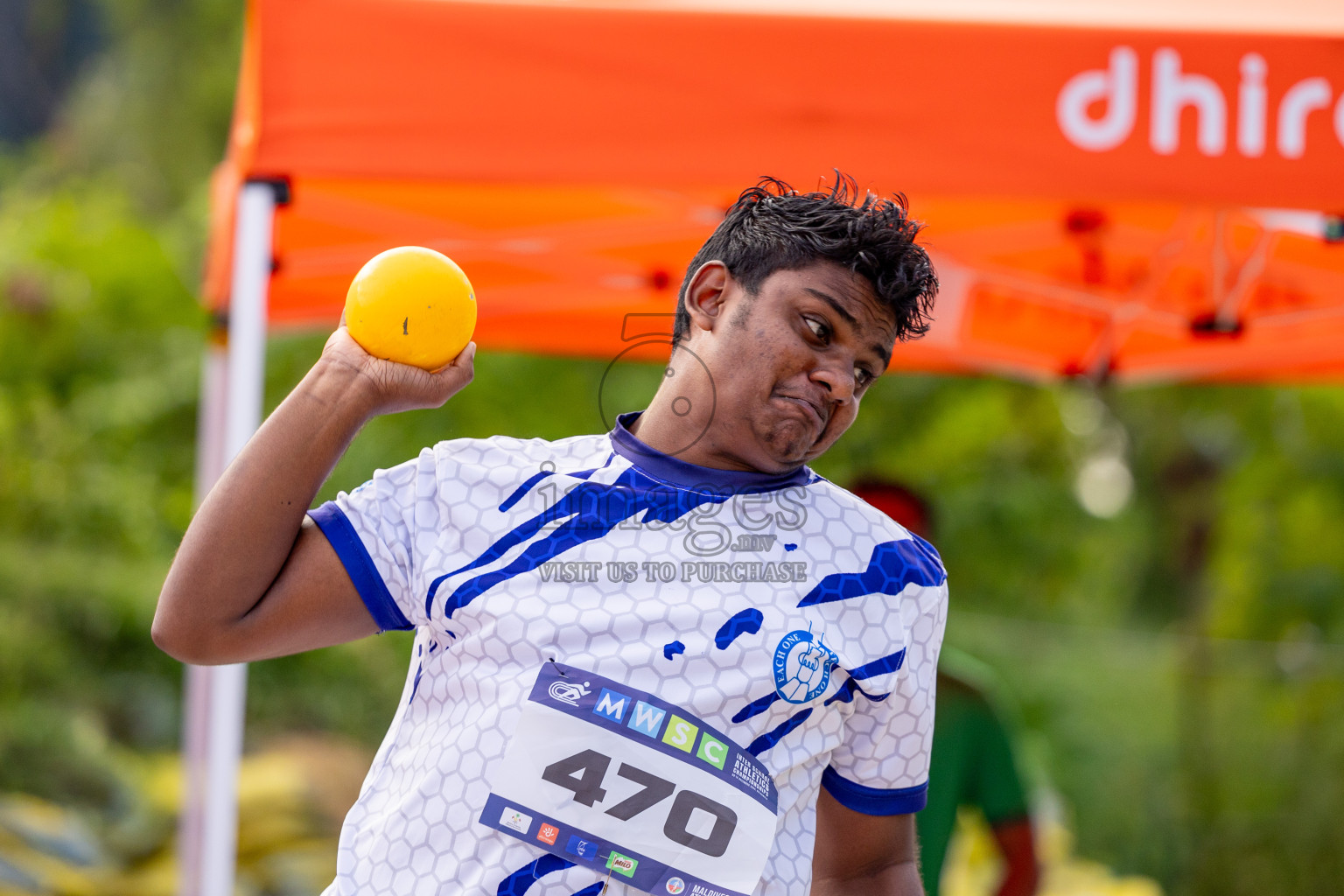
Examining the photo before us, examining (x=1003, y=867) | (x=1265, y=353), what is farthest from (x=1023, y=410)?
(x=1003, y=867)

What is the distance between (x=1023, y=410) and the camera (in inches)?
318

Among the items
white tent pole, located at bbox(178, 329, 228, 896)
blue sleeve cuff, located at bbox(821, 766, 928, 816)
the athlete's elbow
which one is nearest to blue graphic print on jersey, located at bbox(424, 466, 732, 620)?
the athlete's elbow

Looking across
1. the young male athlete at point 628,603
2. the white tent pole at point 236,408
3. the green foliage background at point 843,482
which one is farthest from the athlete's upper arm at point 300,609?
the green foliage background at point 843,482

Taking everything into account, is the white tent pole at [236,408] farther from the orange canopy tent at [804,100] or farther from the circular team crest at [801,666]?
the circular team crest at [801,666]

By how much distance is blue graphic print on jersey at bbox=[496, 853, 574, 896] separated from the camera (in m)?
1.22

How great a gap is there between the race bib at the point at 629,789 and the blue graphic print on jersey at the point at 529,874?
0.04 ft

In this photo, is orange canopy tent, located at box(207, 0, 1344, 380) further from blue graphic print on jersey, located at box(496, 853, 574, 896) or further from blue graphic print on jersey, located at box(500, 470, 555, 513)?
blue graphic print on jersey, located at box(496, 853, 574, 896)

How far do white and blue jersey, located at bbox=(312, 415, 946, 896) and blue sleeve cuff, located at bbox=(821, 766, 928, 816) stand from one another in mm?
60

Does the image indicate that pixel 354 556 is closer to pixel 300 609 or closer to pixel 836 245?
pixel 300 609

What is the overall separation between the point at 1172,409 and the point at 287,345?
19.9 ft

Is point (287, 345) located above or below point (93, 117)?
below

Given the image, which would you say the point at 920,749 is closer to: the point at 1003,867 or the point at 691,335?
the point at 691,335

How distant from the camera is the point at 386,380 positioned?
1258 millimetres

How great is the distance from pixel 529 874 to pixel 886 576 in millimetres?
473
